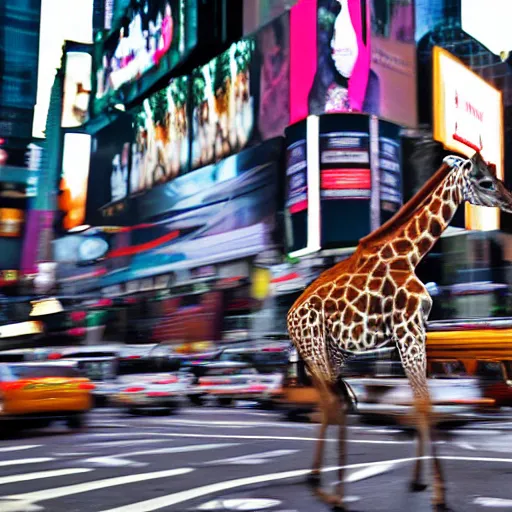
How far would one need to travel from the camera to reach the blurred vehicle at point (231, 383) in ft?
61.2

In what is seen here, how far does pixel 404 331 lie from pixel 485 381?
955 cm

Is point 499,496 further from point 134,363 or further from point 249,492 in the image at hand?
point 134,363

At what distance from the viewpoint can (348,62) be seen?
42.5 meters

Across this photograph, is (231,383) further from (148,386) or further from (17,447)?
(17,447)

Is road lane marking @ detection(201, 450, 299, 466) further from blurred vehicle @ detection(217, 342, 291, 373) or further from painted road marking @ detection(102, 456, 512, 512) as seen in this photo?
blurred vehicle @ detection(217, 342, 291, 373)

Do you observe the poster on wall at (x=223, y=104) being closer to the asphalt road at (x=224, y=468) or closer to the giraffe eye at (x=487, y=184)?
the asphalt road at (x=224, y=468)

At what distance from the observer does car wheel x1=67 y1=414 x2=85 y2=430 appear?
→ 14253mm

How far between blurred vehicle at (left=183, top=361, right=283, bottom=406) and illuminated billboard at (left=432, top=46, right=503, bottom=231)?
2706 centimetres

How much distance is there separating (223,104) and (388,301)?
1804 inches

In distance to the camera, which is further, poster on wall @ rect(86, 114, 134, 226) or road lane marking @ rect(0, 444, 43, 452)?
poster on wall @ rect(86, 114, 134, 226)

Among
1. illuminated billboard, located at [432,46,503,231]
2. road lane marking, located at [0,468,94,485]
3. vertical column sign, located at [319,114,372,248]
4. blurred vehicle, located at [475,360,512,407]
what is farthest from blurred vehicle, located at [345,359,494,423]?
illuminated billboard, located at [432,46,503,231]

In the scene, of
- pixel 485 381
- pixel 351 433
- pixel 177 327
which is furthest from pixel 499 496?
pixel 177 327

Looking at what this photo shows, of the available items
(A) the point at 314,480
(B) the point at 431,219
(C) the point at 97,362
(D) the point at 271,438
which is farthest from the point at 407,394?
(C) the point at 97,362

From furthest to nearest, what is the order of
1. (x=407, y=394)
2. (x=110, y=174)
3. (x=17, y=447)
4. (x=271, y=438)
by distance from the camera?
(x=110, y=174)
(x=407, y=394)
(x=271, y=438)
(x=17, y=447)
